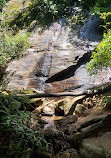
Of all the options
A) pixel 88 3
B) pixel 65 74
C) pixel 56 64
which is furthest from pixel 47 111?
pixel 88 3

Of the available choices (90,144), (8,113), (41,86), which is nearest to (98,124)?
(90,144)

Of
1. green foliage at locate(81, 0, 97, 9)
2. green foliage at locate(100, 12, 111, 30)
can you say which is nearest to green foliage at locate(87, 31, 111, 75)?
green foliage at locate(100, 12, 111, 30)

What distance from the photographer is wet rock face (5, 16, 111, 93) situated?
26.4 feet

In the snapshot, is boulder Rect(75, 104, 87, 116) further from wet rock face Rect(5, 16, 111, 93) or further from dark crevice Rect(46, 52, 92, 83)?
dark crevice Rect(46, 52, 92, 83)

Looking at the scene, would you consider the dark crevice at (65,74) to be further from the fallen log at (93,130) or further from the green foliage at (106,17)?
the fallen log at (93,130)

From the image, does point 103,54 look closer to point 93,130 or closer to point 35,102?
point 93,130

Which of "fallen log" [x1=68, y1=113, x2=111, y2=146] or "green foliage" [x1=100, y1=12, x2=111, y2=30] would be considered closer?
"fallen log" [x1=68, y1=113, x2=111, y2=146]

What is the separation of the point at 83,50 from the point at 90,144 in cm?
824

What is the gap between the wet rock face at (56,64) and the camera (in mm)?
8055

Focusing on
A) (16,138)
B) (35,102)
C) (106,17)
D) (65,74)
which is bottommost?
(65,74)

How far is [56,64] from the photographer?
923 centimetres

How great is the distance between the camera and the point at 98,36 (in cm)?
1182

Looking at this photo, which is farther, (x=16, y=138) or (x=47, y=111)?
(x=47, y=111)

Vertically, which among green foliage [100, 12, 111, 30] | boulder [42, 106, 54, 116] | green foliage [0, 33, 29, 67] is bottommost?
boulder [42, 106, 54, 116]
